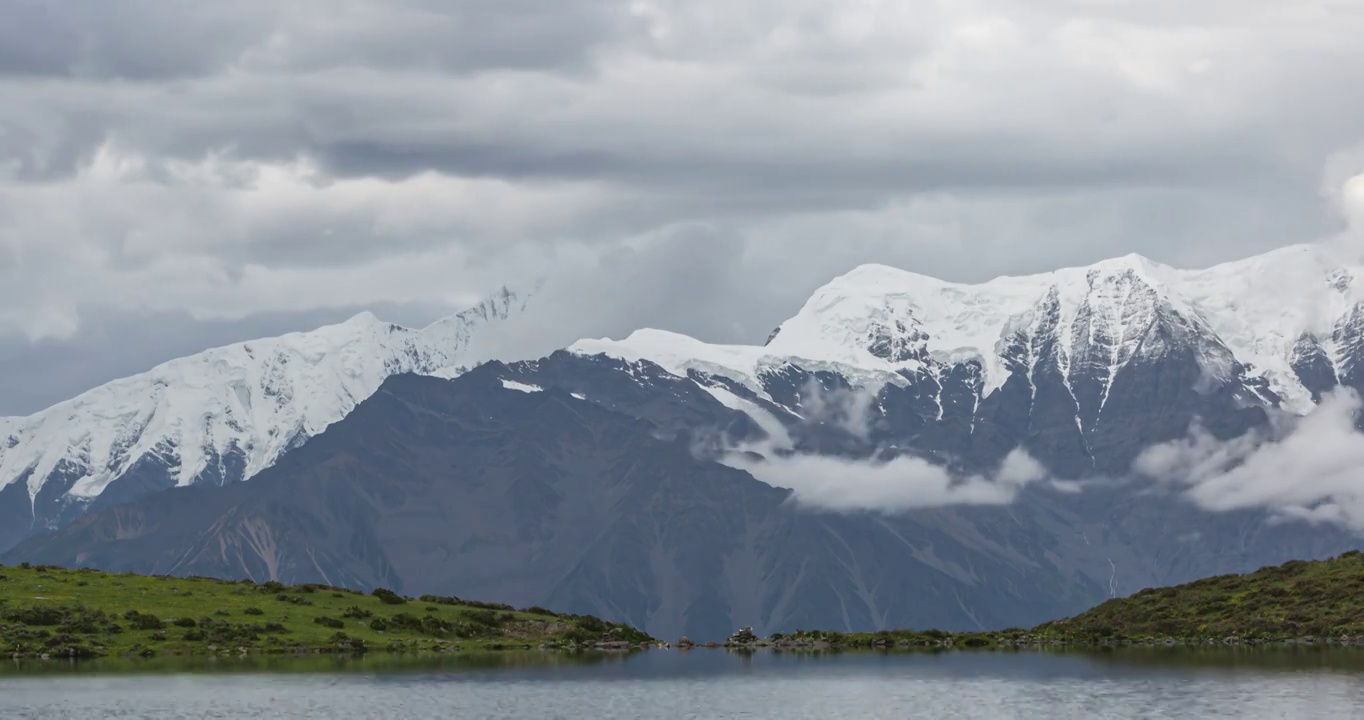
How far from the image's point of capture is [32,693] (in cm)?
15550

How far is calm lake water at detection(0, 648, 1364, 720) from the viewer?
140750 millimetres

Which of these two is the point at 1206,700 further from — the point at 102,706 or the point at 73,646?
the point at 73,646

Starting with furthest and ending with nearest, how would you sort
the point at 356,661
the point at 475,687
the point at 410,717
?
1. the point at 356,661
2. the point at 475,687
3. the point at 410,717

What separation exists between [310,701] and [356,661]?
4376cm

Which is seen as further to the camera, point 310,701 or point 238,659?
point 238,659

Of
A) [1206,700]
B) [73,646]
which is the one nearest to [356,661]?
[73,646]

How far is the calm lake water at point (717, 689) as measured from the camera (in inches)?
5541

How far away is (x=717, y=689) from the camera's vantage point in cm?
16300


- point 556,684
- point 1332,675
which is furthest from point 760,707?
point 1332,675

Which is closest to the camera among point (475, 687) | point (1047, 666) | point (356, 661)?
point (475, 687)

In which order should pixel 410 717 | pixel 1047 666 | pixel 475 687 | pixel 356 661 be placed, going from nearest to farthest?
pixel 410 717 → pixel 475 687 → pixel 1047 666 → pixel 356 661

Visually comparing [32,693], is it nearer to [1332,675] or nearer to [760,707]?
[760,707]

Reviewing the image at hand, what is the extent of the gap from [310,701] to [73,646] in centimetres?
5760

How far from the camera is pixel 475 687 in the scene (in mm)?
161750
